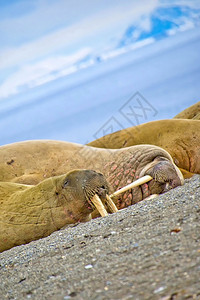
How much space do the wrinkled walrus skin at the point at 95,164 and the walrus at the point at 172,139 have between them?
1.61 metres

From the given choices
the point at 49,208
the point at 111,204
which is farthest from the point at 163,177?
the point at 49,208

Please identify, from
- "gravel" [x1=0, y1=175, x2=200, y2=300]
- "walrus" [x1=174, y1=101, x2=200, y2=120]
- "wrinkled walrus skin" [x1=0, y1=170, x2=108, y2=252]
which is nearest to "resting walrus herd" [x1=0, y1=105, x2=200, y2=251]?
"wrinkled walrus skin" [x1=0, y1=170, x2=108, y2=252]

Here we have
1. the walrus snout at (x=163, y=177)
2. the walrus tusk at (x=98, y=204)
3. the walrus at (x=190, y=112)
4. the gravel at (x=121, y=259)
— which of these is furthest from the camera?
the walrus at (x=190, y=112)

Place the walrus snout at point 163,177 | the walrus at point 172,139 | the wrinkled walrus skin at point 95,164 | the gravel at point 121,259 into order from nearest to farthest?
the gravel at point 121,259 < the walrus snout at point 163,177 < the wrinkled walrus skin at point 95,164 < the walrus at point 172,139

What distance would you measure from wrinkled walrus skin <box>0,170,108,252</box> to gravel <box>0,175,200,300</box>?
70 cm

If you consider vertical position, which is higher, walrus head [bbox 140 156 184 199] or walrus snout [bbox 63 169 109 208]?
walrus snout [bbox 63 169 109 208]

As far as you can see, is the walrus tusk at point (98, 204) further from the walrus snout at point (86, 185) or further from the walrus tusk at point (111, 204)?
the walrus tusk at point (111, 204)

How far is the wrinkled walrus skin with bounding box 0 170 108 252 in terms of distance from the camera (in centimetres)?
516

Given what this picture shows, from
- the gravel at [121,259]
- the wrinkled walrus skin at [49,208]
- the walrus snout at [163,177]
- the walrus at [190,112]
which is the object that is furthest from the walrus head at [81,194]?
the walrus at [190,112]

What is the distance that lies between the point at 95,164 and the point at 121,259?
4.16 meters

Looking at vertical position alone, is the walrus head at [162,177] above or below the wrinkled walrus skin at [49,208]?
below

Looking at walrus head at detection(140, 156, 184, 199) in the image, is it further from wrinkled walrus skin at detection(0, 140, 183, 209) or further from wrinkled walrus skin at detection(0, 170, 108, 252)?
wrinkled walrus skin at detection(0, 170, 108, 252)

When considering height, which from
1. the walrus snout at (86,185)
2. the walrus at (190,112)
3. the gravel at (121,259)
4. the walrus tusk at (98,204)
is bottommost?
the walrus at (190,112)

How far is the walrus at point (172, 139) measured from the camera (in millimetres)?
8898
